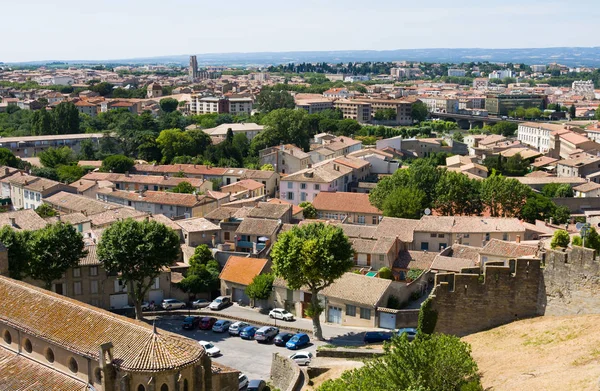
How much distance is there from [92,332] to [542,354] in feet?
47.7

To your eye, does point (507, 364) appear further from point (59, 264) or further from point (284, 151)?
point (284, 151)

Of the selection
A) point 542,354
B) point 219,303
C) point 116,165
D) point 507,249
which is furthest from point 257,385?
point 116,165

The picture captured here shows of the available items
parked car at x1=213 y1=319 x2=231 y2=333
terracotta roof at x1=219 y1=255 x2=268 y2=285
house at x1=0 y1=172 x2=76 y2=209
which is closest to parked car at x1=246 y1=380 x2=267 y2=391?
parked car at x1=213 y1=319 x2=231 y2=333

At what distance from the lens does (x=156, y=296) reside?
4234cm

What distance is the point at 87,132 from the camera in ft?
375

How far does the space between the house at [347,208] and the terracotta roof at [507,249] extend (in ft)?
54.8

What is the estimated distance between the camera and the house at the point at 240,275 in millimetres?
42156

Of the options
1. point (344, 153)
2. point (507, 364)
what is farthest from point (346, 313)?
point (344, 153)

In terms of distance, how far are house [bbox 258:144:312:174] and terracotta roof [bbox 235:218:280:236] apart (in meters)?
32.7

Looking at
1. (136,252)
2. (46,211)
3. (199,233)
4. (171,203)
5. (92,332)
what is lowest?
(199,233)

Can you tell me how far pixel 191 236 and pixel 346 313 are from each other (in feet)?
52.9

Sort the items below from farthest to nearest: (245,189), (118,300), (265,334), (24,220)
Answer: (245,189) < (24,220) < (118,300) < (265,334)

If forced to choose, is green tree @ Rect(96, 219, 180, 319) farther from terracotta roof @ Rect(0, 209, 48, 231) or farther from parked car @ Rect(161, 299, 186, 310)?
terracotta roof @ Rect(0, 209, 48, 231)

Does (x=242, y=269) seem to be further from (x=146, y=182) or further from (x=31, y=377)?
(x=146, y=182)
